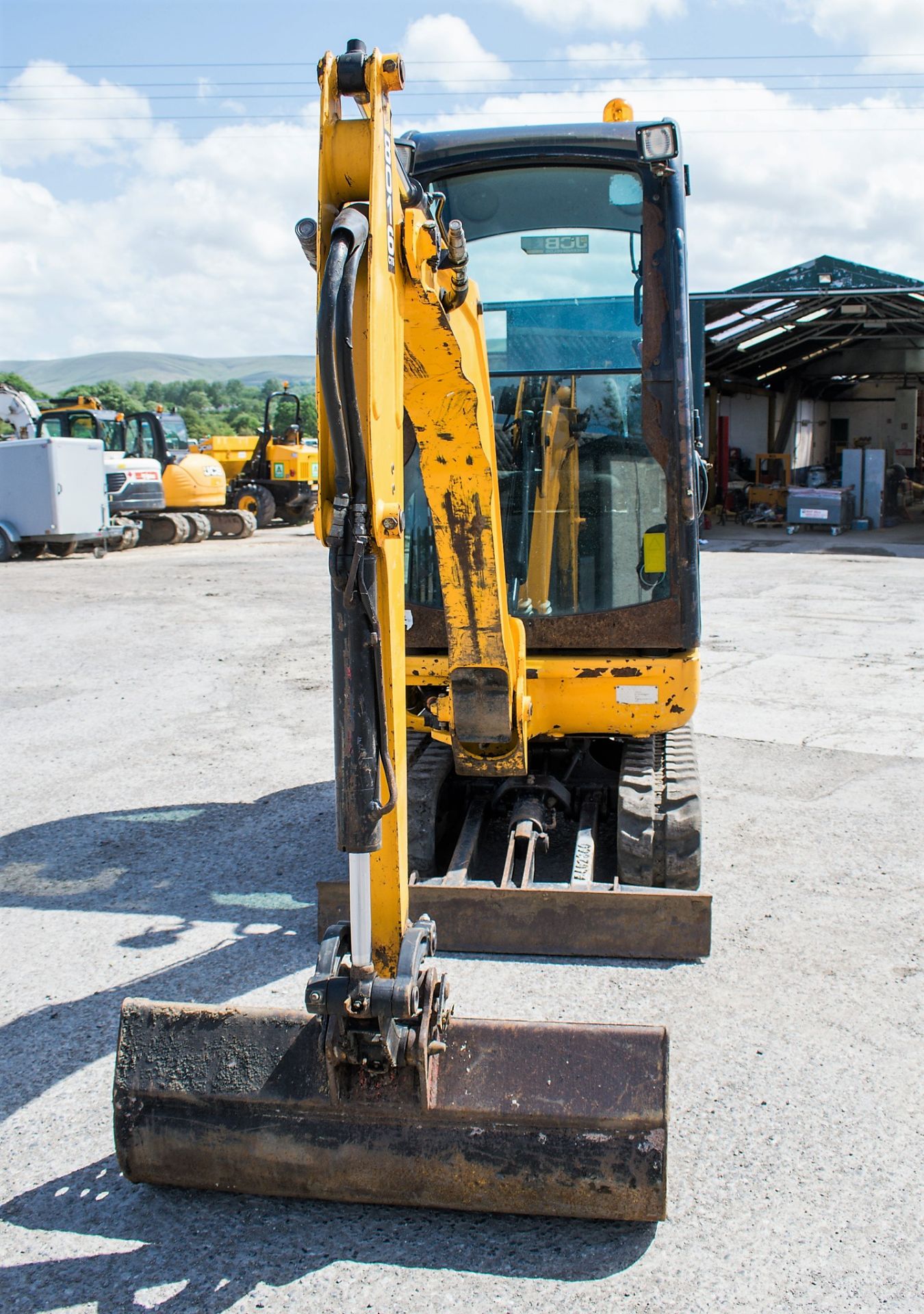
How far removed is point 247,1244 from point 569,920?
182 centimetres

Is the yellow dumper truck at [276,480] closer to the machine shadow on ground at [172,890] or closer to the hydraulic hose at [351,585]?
the machine shadow on ground at [172,890]

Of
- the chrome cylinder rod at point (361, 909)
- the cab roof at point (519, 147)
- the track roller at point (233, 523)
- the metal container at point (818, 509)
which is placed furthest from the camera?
the metal container at point (818, 509)

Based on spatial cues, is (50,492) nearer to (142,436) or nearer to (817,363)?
(142,436)

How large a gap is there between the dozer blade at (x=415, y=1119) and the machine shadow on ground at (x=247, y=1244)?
52 mm

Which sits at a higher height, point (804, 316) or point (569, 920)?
point (804, 316)

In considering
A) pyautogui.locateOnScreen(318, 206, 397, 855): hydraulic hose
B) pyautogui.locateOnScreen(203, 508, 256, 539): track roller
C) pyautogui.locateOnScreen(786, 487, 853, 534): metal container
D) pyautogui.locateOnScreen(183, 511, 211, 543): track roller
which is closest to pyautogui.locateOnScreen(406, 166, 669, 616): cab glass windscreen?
pyautogui.locateOnScreen(318, 206, 397, 855): hydraulic hose

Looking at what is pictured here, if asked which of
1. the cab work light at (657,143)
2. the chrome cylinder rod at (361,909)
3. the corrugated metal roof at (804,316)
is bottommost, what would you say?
the chrome cylinder rod at (361,909)

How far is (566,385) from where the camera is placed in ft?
15.9

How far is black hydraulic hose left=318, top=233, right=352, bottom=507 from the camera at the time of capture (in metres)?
2.54

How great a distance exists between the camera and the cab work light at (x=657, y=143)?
4.23m

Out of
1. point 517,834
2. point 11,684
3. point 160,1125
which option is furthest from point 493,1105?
point 11,684

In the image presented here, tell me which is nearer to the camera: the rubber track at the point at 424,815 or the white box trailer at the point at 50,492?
the rubber track at the point at 424,815

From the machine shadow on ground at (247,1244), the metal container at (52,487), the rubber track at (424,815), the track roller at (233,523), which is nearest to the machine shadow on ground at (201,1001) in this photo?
the machine shadow on ground at (247,1244)

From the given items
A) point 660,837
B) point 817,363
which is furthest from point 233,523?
point 660,837
